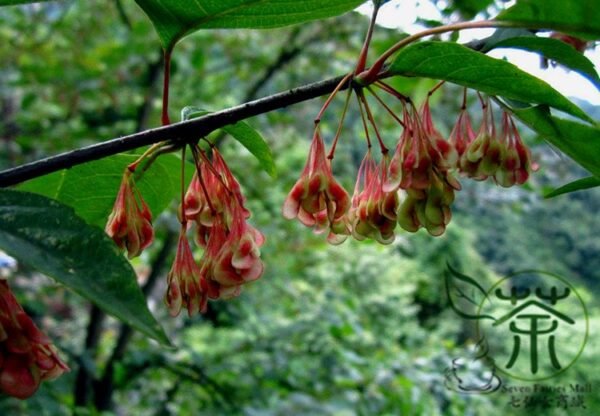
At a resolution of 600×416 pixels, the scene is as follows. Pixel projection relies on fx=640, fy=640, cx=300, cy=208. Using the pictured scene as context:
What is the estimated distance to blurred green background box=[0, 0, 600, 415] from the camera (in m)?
2.15

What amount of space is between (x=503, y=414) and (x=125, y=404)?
8.04 ft

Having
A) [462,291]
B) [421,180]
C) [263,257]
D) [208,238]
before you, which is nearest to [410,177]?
[421,180]

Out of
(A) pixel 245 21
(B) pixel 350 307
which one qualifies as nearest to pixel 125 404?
(B) pixel 350 307

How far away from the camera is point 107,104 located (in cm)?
298

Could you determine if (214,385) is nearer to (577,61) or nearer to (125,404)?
(125,404)

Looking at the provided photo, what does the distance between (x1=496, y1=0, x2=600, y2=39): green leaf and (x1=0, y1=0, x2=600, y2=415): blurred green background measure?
0.77 m

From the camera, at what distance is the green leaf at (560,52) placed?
0.55m

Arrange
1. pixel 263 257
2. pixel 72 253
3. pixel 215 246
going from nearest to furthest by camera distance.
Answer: pixel 72 253, pixel 215 246, pixel 263 257

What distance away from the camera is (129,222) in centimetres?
67

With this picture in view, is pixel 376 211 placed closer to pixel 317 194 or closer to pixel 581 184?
pixel 317 194

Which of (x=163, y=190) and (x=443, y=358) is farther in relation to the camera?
(x=443, y=358)

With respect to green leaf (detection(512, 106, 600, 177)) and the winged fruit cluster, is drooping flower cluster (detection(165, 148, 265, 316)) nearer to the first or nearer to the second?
the winged fruit cluster

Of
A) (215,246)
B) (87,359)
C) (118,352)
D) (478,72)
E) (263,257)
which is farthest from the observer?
(263,257)

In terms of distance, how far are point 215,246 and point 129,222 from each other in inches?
3.8
